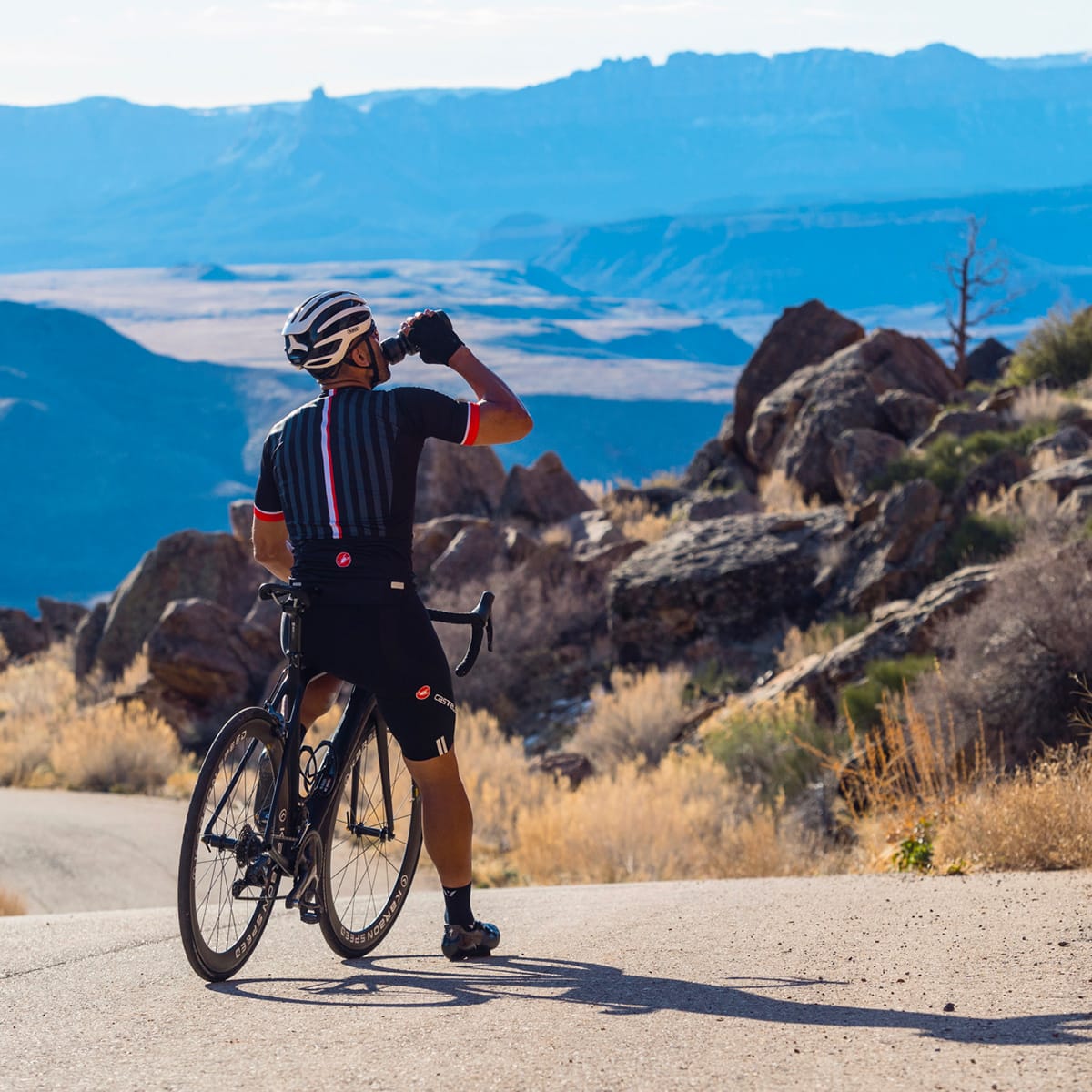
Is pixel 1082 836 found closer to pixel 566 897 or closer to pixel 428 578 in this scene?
pixel 566 897

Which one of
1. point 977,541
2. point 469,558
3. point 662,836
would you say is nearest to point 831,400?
point 469,558

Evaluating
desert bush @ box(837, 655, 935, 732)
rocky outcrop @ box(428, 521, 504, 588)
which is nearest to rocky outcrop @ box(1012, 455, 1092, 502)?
desert bush @ box(837, 655, 935, 732)

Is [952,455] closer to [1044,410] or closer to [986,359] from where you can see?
[1044,410]

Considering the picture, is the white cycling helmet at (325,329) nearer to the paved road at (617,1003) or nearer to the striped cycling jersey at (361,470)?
the striped cycling jersey at (361,470)

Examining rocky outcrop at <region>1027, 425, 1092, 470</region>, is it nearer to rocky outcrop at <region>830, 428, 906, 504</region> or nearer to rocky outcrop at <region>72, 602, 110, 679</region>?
rocky outcrop at <region>830, 428, 906, 504</region>

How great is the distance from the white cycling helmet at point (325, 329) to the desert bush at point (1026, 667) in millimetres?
5156

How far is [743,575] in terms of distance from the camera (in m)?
15.6

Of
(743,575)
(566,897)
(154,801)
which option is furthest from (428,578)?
(566,897)

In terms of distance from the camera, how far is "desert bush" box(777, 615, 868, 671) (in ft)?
45.6

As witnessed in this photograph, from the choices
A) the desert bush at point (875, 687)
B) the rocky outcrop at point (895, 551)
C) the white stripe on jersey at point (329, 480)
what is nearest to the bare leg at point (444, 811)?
the white stripe on jersey at point (329, 480)

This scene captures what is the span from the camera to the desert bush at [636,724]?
1327cm

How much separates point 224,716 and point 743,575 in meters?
6.31

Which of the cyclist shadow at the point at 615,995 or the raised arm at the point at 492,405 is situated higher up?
the raised arm at the point at 492,405

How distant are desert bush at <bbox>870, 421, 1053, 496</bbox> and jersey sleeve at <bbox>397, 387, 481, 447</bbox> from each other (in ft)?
39.3
